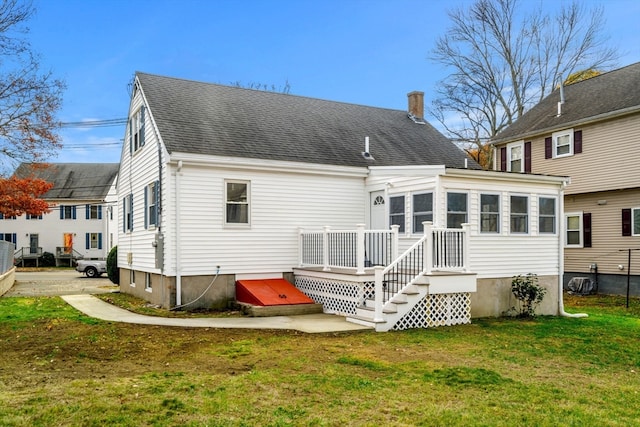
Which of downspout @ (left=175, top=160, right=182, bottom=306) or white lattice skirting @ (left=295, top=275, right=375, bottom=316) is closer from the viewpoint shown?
white lattice skirting @ (left=295, top=275, right=375, bottom=316)

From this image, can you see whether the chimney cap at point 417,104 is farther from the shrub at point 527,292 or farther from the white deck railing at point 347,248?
the shrub at point 527,292

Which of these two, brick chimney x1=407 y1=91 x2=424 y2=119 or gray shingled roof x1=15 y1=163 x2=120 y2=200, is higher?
brick chimney x1=407 y1=91 x2=424 y2=119

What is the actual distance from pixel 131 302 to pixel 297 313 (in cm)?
552

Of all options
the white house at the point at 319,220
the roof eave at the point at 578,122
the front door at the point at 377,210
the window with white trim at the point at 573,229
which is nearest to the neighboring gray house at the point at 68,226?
the white house at the point at 319,220

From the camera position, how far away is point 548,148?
882 inches

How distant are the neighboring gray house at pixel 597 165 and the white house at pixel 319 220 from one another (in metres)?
7.01

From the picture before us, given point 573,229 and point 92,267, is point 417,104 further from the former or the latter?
point 92,267

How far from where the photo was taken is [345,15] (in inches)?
818

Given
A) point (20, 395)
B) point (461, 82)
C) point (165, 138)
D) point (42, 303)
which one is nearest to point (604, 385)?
point (20, 395)

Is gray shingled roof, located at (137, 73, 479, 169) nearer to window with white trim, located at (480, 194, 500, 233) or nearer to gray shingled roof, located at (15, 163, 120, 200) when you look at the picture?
window with white trim, located at (480, 194, 500, 233)

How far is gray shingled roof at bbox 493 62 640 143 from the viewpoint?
1981 cm

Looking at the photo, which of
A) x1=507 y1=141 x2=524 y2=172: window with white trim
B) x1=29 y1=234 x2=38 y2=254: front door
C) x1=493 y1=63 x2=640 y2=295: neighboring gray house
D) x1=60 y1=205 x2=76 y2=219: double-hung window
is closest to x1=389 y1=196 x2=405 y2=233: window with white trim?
x1=493 y1=63 x2=640 y2=295: neighboring gray house

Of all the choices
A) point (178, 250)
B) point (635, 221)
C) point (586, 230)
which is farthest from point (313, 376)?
point (586, 230)

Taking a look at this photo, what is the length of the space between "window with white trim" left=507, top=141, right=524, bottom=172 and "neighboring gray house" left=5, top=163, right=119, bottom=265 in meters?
31.1
